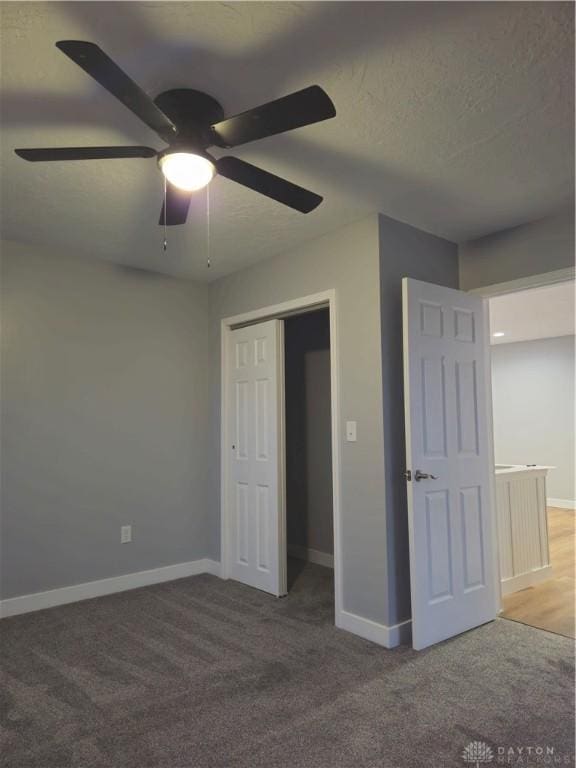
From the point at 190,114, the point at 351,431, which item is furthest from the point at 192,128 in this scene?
the point at 351,431

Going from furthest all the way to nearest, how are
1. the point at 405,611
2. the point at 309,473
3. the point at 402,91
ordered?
the point at 309,473 < the point at 405,611 < the point at 402,91

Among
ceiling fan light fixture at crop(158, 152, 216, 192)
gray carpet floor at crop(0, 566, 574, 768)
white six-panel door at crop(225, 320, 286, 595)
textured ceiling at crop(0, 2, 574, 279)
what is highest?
textured ceiling at crop(0, 2, 574, 279)

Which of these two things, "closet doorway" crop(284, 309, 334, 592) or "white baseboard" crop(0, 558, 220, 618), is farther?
"closet doorway" crop(284, 309, 334, 592)

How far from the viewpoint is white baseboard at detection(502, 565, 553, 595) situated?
3.59m

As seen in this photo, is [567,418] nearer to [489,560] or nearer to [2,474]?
[489,560]

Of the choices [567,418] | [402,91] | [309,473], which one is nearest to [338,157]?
[402,91]

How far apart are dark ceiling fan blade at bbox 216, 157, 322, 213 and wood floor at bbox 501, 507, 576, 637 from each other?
2.84 metres

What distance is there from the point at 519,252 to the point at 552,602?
238cm

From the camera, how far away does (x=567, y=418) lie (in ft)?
24.4

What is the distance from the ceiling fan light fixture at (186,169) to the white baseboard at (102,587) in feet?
9.55

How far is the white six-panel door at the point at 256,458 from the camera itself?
3.62 metres

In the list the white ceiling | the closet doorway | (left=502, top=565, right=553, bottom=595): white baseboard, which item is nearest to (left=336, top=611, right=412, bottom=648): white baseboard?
(left=502, top=565, right=553, bottom=595): white baseboard

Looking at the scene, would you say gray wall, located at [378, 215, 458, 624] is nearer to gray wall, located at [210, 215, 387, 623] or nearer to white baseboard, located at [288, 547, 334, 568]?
gray wall, located at [210, 215, 387, 623]

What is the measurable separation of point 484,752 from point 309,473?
2.98 m
